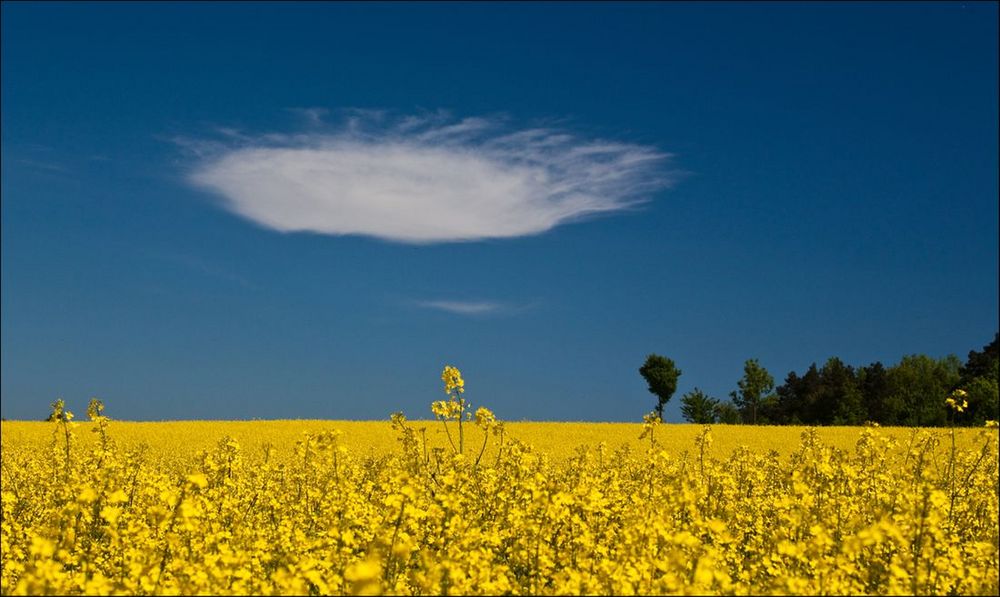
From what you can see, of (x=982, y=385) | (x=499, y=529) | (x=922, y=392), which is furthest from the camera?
(x=922, y=392)

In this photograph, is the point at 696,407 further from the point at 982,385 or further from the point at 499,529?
the point at 499,529

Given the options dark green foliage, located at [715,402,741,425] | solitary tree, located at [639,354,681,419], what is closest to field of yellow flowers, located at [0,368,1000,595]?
solitary tree, located at [639,354,681,419]

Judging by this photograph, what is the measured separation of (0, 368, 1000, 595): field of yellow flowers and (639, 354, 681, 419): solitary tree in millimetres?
59608

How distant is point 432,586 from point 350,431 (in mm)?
35692

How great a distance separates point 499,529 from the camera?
10.2m

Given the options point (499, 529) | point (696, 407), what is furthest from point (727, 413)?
point (499, 529)

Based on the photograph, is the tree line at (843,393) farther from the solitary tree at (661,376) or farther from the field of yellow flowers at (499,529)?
the field of yellow flowers at (499,529)

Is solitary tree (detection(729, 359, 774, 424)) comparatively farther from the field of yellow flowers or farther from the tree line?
the field of yellow flowers

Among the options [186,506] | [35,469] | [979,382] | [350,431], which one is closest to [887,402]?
[979,382]

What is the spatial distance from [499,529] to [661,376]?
6727cm

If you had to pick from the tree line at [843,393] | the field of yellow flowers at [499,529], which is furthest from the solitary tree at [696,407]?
the field of yellow flowers at [499,529]

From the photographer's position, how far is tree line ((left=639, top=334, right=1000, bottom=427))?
76.4 m

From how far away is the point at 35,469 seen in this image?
1888 cm

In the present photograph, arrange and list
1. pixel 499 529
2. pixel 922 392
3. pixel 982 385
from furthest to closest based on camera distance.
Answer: pixel 922 392 < pixel 982 385 < pixel 499 529
